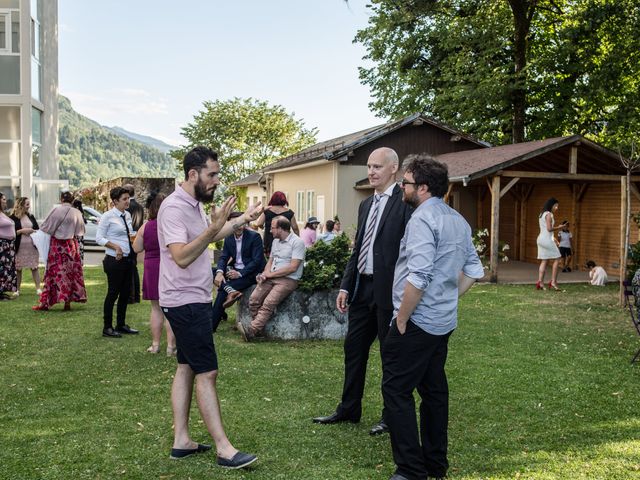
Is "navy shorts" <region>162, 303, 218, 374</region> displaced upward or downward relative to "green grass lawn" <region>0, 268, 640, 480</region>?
upward

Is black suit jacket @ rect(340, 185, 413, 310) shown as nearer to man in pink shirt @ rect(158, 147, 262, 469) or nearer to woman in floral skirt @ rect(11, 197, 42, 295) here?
man in pink shirt @ rect(158, 147, 262, 469)

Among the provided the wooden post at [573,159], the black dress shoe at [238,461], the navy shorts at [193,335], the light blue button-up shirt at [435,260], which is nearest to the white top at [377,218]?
the light blue button-up shirt at [435,260]

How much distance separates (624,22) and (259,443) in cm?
2384

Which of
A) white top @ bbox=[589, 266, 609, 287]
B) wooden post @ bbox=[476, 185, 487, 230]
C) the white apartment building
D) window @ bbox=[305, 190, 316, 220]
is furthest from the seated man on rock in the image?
window @ bbox=[305, 190, 316, 220]

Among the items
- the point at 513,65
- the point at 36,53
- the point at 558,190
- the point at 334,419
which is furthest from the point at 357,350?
the point at 513,65

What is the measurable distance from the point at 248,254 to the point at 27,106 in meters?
15.6

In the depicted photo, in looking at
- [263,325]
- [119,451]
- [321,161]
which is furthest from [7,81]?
[119,451]

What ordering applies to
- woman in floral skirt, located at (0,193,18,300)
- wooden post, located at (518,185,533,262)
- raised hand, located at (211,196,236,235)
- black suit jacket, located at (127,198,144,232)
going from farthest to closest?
wooden post, located at (518,185,533,262) → woman in floral skirt, located at (0,193,18,300) → black suit jacket, located at (127,198,144,232) → raised hand, located at (211,196,236,235)

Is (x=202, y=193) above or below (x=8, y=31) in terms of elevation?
below

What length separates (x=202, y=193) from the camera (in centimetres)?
454

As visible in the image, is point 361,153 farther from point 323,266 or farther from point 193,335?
point 193,335

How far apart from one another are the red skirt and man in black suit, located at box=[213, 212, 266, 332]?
3089 millimetres

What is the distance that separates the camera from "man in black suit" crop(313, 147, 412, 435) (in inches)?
190

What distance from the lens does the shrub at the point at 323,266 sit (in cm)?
898
